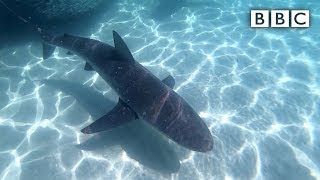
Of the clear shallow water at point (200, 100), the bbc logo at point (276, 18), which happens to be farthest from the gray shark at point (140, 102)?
the bbc logo at point (276, 18)

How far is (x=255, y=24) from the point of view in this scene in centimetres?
1159

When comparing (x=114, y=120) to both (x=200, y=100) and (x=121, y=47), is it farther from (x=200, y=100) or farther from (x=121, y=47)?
(x=200, y=100)

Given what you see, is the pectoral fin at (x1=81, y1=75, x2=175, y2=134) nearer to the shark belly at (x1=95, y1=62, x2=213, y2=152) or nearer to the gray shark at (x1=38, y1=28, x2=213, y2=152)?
the gray shark at (x1=38, y1=28, x2=213, y2=152)

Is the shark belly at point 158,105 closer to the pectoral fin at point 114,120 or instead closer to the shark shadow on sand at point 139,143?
the pectoral fin at point 114,120

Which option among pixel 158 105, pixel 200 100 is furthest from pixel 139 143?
pixel 200 100

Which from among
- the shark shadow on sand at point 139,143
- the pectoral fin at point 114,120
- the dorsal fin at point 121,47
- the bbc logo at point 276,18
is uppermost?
the dorsal fin at point 121,47

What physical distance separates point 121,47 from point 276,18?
7437 millimetres

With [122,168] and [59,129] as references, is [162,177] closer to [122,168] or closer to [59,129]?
[122,168]

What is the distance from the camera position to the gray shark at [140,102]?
5297mm

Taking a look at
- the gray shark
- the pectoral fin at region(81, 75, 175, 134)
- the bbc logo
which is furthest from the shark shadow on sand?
the bbc logo

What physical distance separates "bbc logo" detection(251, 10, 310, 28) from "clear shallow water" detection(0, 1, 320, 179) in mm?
329

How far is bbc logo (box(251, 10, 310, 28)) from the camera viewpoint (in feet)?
36.3

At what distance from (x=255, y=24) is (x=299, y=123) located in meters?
5.55

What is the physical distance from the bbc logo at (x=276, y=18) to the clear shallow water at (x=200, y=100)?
0.33 metres
